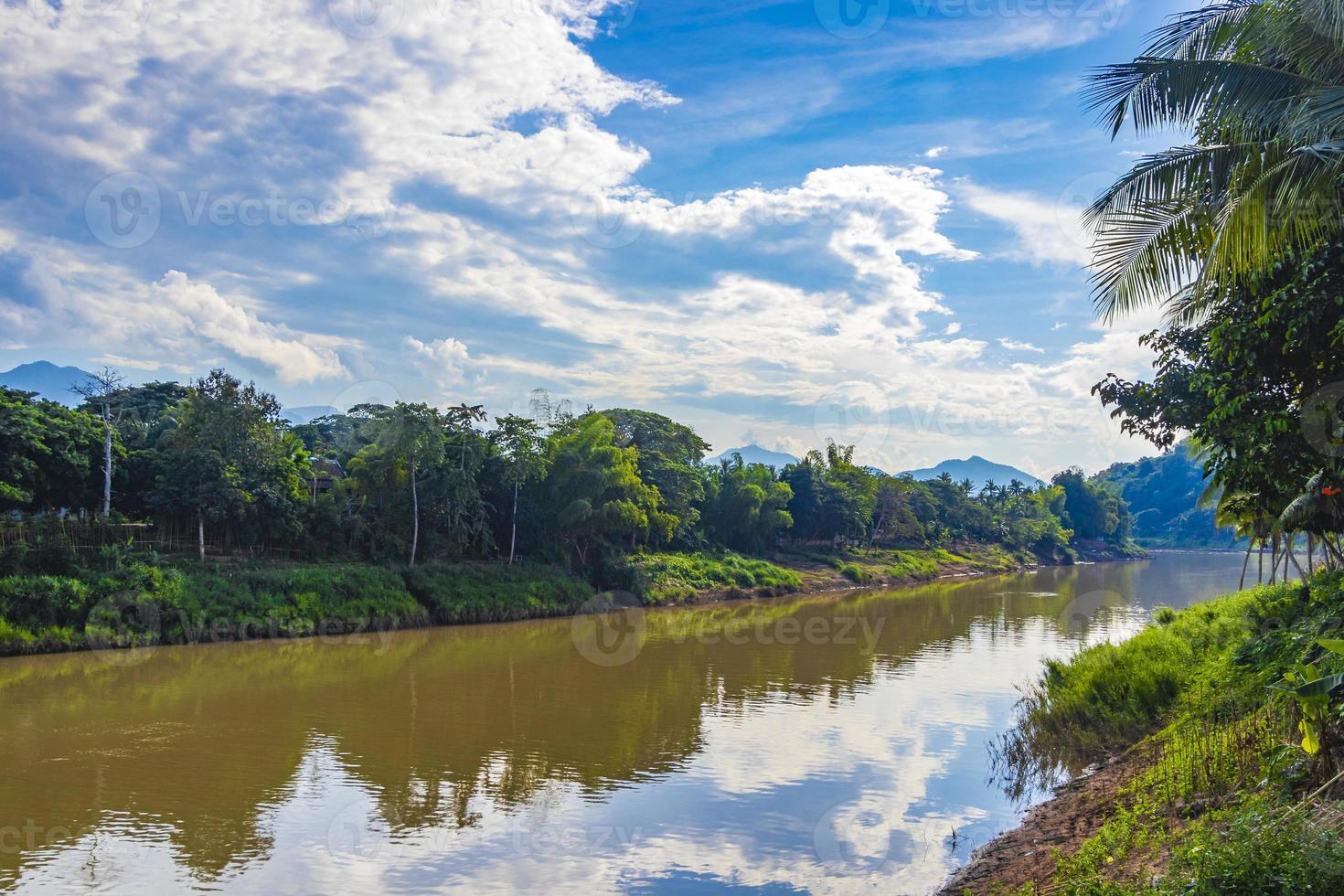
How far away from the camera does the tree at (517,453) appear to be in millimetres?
37125

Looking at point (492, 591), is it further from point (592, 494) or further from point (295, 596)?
point (295, 596)

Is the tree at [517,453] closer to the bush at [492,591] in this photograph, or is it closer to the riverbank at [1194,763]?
the bush at [492,591]

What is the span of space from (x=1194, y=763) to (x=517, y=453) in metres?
31.1

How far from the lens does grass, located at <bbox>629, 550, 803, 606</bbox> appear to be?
1578 inches

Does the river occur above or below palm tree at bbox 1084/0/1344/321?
below

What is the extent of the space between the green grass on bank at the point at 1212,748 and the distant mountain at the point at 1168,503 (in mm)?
122061

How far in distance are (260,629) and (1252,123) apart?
25.8 meters

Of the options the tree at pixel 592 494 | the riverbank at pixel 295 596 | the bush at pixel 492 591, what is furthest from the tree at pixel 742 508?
the bush at pixel 492 591

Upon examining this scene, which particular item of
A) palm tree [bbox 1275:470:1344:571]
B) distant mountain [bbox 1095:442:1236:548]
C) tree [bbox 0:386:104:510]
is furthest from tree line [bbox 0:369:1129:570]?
distant mountain [bbox 1095:442:1236:548]

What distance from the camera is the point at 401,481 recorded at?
34.0 meters

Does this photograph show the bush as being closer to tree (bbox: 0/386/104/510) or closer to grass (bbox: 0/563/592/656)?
grass (bbox: 0/563/592/656)

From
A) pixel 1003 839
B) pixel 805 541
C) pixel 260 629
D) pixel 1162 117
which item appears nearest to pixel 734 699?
pixel 1003 839

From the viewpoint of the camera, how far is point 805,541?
60.9m

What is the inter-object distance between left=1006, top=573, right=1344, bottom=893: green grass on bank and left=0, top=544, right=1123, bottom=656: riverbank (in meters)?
20.6
